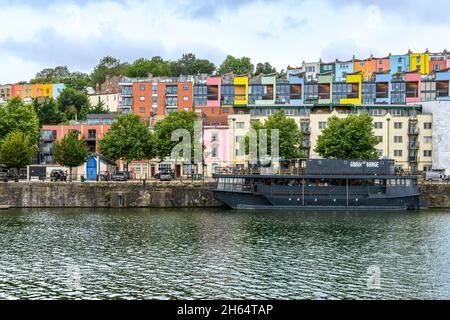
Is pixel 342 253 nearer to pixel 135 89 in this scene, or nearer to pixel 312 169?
pixel 312 169

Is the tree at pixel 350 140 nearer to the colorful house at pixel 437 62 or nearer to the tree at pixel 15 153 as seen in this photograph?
the tree at pixel 15 153

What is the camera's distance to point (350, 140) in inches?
4218

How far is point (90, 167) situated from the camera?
361 feet

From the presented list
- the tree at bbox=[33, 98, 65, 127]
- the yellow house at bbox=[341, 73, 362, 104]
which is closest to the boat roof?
the yellow house at bbox=[341, 73, 362, 104]

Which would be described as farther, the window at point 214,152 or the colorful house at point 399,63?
the colorful house at point 399,63

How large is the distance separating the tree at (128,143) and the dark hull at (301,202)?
20660mm

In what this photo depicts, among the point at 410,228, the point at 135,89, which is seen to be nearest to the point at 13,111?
the point at 135,89

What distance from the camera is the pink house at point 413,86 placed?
146 m

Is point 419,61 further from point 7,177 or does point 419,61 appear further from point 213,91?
point 7,177

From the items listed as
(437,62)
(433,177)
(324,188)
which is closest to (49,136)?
(324,188)

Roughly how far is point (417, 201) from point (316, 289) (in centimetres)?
5314

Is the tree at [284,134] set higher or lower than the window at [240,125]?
lower

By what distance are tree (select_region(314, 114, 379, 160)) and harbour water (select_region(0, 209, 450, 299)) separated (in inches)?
1020

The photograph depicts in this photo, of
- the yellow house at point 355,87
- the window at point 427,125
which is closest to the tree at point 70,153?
the window at point 427,125
